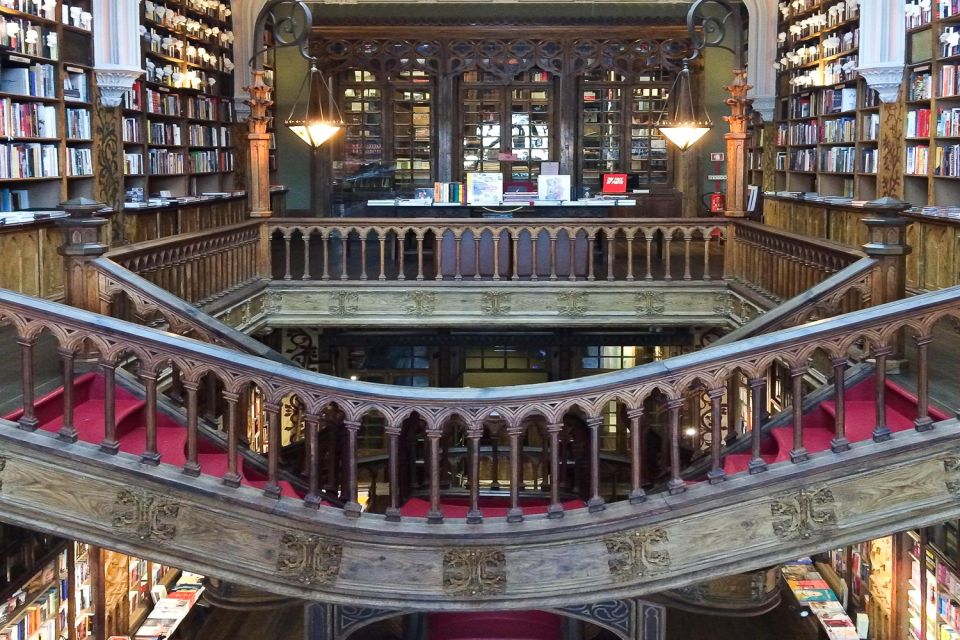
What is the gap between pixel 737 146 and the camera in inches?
373

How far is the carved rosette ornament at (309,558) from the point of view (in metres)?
4.28

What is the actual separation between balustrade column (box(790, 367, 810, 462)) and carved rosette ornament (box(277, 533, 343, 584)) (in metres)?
1.74

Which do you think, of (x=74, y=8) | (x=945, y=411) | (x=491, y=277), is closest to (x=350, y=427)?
(x=945, y=411)

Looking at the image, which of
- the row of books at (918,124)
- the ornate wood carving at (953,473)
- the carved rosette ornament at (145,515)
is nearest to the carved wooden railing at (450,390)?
the ornate wood carving at (953,473)

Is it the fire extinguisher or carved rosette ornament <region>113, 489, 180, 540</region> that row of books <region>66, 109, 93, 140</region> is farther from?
the fire extinguisher

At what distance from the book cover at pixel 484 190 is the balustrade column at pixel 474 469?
708cm

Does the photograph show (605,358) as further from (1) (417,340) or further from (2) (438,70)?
(2) (438,70)

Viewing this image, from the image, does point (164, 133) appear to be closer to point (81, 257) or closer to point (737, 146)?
point (737, 146)

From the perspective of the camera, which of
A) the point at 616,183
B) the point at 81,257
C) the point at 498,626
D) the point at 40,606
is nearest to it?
the point at 40,606

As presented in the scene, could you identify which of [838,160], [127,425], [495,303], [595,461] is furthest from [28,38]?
[838,160]

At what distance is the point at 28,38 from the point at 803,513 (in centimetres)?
647

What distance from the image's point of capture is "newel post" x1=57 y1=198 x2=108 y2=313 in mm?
5430

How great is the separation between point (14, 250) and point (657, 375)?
5.35m

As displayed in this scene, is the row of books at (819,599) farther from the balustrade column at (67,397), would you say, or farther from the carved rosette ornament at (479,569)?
the balustrade column at (67,397)
